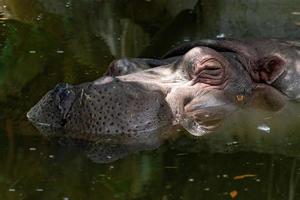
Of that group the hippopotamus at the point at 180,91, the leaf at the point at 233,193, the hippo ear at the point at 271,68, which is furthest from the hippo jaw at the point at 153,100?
the leaf at the point at 233,193

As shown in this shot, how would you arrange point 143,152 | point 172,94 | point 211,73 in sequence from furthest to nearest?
point 211,73 → point 172,94 → point 143,152

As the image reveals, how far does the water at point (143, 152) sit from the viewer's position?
449cm

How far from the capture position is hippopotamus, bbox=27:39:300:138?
5.20 metres

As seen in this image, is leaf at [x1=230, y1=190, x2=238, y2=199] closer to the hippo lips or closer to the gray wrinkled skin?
the gray wrinkled skin

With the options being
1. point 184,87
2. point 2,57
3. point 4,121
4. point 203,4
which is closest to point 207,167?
point 184,87

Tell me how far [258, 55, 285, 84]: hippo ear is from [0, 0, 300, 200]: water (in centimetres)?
31

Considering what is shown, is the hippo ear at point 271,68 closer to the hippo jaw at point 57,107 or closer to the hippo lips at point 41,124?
the hippo jaw at point 57,107

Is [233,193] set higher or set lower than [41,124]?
lower

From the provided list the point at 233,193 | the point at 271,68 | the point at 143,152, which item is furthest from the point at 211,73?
the point at 233,193

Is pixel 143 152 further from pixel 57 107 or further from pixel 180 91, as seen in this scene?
pixel 180 91

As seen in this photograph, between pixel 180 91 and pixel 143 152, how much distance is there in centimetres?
78

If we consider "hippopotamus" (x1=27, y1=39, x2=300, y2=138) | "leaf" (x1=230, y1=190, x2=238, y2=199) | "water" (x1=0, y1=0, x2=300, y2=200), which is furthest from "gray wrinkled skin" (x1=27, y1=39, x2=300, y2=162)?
"leaf" (x1=230, y1=190, x2=238, y2=199)

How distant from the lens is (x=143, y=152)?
16.4ft

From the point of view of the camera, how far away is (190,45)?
6.25 metres
